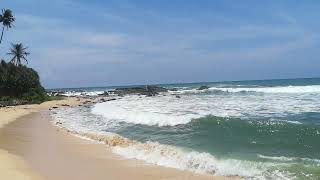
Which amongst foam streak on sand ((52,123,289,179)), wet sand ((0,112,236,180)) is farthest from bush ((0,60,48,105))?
foam streak on sand ((52,123,289,179))

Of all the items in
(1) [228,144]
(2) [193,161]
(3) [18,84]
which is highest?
(3) [18,84]

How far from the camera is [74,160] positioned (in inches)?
536

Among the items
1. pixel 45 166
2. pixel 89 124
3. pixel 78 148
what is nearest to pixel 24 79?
pixel 89 124

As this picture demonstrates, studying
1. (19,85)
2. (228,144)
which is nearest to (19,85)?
(19,85)

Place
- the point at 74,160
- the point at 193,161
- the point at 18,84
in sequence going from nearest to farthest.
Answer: the point at 193,161 < the point at 74,160 < the point at 18,84

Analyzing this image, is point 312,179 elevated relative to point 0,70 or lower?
lower

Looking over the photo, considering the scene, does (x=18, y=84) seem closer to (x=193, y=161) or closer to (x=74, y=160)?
(x=74, y=160)

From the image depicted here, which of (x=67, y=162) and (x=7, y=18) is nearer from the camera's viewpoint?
(x=67, y=162)

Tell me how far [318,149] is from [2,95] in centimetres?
4645

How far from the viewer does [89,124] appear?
26.5 metres

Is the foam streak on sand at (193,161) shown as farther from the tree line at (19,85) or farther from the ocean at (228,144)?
the tree line at (19,85)

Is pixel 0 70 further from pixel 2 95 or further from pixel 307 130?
pixel 307 130

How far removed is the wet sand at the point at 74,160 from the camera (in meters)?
11.2

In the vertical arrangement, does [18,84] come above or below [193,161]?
above
